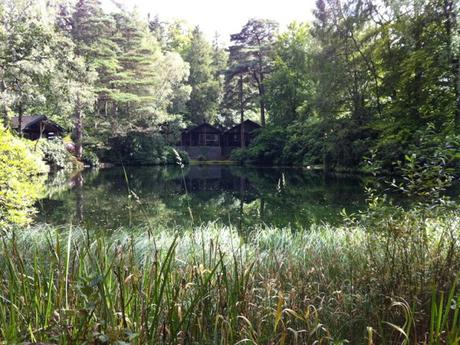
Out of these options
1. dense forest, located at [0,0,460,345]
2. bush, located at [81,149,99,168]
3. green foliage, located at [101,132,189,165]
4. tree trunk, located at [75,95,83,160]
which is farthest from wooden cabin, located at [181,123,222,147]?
tree trunk, located at [75,95,83,160]

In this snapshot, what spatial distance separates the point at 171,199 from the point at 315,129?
1280 centimetres

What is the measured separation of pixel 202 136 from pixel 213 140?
1.13 meters

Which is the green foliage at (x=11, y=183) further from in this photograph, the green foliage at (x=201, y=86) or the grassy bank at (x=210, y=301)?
the green foliage at (x=201, y=86)

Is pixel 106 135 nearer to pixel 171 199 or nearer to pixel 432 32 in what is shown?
pixel 171 199

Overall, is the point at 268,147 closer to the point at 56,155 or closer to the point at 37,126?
the point at 56,155

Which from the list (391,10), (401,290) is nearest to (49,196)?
(401,290)

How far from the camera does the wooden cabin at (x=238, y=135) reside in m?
37.0

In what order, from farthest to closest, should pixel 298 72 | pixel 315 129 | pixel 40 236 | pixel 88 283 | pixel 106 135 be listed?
1. pixel 298 72
2. pixel 106 135
3. pixel 315 129
4. pixel 40 236
5. pixel 88 283

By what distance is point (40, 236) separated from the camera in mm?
4820

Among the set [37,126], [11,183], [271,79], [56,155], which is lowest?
[11,183]

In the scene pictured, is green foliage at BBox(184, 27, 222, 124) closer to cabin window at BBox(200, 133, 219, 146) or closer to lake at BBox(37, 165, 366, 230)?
cabin window at BBox(200, 133, 219, 146)

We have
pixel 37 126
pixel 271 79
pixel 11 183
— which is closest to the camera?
pixel 11 183

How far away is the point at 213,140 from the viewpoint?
38188mm

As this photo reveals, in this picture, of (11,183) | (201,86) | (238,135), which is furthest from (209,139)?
(11,183)
